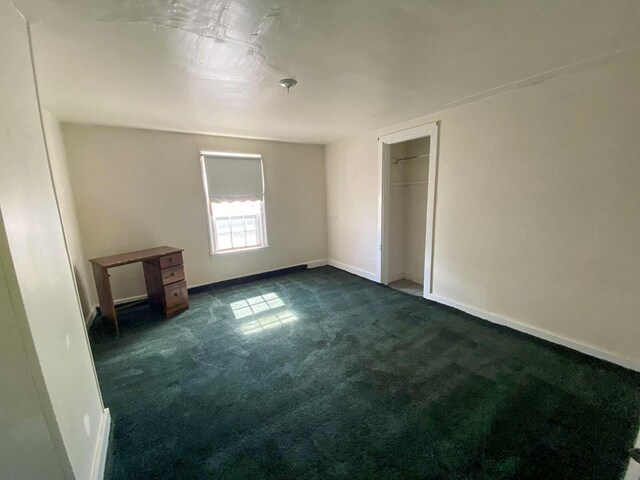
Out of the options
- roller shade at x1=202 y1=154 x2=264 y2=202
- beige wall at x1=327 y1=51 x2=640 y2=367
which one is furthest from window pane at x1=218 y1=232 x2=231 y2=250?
beige wall at x1=327 y1=51 x2=640 y2=367

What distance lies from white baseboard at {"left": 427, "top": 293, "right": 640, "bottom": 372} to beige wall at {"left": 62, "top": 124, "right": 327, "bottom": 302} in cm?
285

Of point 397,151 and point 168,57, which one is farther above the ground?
point 168,57

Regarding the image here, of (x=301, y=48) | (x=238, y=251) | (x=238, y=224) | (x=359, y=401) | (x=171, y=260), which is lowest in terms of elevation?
(x=359, y=401)

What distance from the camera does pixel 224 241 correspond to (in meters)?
4.20

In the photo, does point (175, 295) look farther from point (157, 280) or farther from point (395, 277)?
point (395, 277)

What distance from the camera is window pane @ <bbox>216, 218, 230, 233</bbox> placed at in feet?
13.5

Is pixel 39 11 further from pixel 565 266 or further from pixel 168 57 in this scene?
pixel 565 266

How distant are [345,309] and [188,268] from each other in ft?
7.90

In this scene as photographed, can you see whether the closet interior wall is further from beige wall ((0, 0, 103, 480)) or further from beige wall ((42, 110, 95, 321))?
beige wall ((42, 110, 95, 321))

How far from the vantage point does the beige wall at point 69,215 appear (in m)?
2.56

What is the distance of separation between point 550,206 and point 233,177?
153 inches

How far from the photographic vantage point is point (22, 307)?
2.80 feet

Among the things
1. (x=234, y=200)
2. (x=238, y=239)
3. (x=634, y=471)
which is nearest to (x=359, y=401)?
(x=634, y=471)

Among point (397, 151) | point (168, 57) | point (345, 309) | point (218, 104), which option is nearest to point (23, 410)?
point (168, 57)
